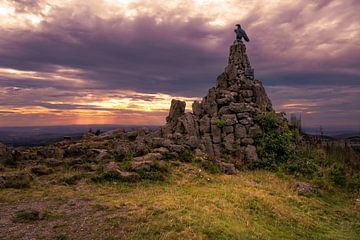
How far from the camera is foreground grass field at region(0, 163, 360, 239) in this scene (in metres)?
13.4

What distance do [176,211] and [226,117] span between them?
23.7 metres

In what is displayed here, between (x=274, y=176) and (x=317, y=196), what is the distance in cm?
600

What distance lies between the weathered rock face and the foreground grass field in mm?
9936

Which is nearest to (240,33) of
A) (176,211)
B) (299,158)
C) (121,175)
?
(299,158)

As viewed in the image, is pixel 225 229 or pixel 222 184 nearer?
pixel 225 229

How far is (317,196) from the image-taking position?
24.2 m

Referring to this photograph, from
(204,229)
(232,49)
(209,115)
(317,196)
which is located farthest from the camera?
(232,49)

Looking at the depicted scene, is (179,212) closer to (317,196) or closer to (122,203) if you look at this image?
(122,203)

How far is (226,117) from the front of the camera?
125 ft

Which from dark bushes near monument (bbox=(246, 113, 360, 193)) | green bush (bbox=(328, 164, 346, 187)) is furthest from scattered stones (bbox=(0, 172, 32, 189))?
→ green bush (bbox=(328, 164, 346, 187))

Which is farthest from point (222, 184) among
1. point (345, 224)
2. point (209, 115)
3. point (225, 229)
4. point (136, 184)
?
point (209, 115)

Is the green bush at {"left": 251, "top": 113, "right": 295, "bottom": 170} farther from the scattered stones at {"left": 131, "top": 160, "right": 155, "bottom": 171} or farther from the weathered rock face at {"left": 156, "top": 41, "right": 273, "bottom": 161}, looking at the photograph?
the scattered stones at {"left": 131, "top": 160, "right": 155, "bottom": 171}

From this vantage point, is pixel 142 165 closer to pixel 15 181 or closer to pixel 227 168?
pixel 227 168

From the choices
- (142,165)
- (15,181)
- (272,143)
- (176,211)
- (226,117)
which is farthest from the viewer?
(226,117)
